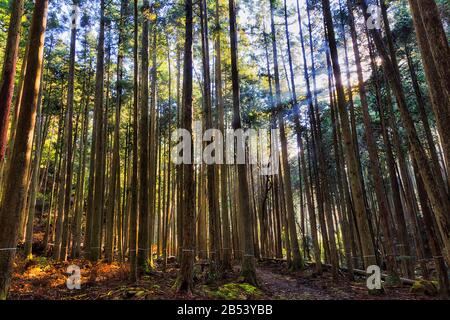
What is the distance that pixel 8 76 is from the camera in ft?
16.3

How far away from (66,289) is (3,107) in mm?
4519

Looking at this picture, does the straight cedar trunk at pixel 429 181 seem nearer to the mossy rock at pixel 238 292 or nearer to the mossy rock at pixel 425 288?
the mossy rock at pixel 425 288

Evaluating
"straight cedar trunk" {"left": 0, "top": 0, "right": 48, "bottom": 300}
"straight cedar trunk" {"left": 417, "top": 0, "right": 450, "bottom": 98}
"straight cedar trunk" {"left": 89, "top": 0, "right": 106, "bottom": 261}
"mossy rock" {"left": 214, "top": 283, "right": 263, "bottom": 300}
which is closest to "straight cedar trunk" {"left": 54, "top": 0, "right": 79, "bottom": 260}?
"straight cedar trunk" {"left": 89, "top": 0, "right": 106, "bottom": 261}

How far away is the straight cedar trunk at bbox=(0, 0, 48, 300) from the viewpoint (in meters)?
3.94

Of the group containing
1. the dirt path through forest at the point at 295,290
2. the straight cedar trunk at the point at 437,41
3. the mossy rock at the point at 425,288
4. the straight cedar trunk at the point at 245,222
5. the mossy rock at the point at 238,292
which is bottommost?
the dirt path through forest at the point at 295,290

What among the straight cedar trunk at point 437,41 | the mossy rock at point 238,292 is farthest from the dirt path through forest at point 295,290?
the straight cedar trunk at point 437,41

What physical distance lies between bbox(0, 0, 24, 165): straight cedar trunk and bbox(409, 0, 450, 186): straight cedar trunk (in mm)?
6383

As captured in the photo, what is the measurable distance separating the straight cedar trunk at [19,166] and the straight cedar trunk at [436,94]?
5671 mm

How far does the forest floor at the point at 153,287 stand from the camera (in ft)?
19.4

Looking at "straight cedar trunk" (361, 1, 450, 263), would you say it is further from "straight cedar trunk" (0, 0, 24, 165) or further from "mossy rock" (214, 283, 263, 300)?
"straight cedar trunk" (0, 0, 24, 165)

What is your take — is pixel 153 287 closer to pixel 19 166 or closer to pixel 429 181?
pixel 19 166

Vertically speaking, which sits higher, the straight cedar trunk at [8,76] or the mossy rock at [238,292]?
the straight cedar trunk at [8,76]
